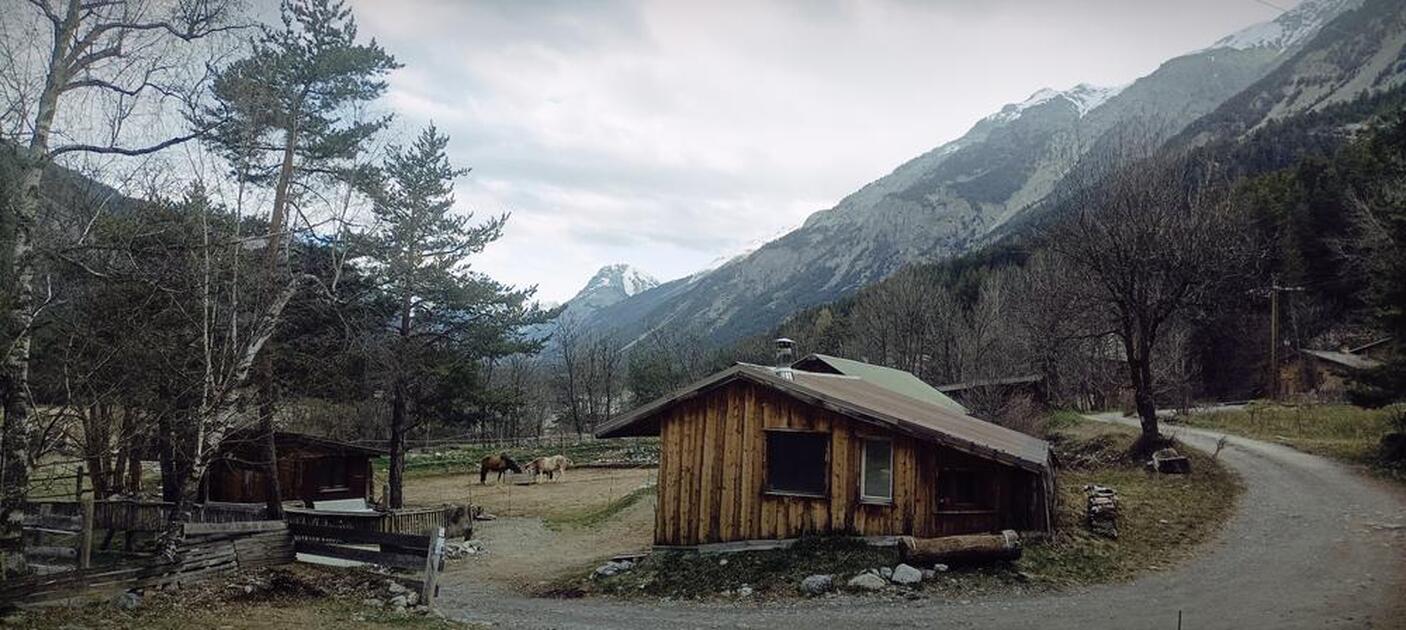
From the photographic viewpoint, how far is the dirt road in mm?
11344

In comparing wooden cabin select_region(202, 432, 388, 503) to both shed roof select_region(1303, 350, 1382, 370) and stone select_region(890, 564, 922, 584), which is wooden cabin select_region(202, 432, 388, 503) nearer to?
stone select_region(890, 564, 922, 584)

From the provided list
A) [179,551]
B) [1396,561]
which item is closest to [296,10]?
[179,551]

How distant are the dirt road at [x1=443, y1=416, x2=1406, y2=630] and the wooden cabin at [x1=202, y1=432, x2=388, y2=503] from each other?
13.4 metres

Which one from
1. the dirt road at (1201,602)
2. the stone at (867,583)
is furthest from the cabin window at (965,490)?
the dirt road at (1201,602)

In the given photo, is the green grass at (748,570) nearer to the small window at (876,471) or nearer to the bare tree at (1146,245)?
the small window at (876,471)

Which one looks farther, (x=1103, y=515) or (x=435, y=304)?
(x=435, y=304)

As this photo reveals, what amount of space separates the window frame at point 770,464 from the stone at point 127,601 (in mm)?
11062

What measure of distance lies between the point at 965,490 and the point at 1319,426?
25908 millimetres

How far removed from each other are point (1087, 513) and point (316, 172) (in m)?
20.1

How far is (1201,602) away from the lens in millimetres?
12148

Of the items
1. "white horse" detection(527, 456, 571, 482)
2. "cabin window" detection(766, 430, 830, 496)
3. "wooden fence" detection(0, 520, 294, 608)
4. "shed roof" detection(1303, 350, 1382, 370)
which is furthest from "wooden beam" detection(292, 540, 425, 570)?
"shed roof" detection(1303, 350, 1382, 370)

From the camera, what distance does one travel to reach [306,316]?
25281 millimetres

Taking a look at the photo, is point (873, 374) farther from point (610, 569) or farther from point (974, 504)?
point (610, 569)

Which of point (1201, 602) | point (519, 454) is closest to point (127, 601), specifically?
point (1201, 602)
